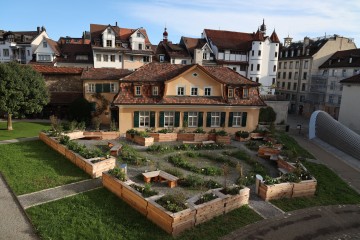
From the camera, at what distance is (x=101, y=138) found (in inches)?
1078

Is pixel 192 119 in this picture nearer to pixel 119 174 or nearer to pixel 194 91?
pixel 194 91

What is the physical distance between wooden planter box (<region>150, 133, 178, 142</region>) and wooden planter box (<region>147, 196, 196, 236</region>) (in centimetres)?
1450

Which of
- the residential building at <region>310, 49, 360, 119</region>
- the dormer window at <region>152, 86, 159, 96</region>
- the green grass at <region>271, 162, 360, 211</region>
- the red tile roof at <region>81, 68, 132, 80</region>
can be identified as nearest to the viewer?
the green grass at <region>271, 162, 360, 211</region>

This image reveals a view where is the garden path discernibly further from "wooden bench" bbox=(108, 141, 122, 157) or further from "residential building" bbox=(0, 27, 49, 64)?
"residential building" bbox=(0, 27, 49, 64)

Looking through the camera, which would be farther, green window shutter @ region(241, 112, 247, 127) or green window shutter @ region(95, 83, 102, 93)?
green window shutter @ region(95, 83, 102, 93)

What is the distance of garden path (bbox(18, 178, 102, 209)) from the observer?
14.6m

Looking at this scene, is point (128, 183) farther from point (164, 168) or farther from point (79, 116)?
point (79, 116)

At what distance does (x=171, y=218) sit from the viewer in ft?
39.2

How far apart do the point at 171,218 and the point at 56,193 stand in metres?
7.27

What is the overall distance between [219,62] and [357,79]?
23401mm

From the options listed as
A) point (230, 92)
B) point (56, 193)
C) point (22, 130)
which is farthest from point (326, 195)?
A: point (22, 130)

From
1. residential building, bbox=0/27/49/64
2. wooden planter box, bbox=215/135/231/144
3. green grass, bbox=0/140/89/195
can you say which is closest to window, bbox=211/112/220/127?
wooden planter box, bbox=215/135/231/144

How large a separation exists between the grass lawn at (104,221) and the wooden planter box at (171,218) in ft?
0.78

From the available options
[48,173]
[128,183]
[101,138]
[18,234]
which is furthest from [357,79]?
[18,234]
